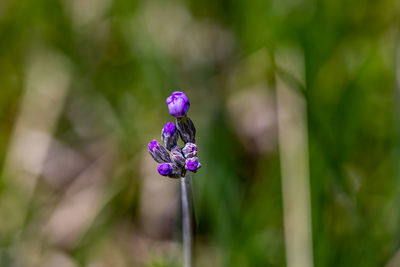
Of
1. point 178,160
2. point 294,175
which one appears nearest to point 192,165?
point 178,160

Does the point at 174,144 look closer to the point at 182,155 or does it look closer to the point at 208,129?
the point at 182,155

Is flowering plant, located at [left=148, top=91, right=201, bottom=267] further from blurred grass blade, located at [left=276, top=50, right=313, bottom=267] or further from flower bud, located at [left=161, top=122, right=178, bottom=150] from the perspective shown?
blurred grass blade, located at [left=276, top=50, right=313, bottom=267]

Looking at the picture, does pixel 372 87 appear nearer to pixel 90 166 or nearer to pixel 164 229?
pixel 164 229

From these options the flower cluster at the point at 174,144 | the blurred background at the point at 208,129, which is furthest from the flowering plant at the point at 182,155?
the blurred background at the point at 208,129

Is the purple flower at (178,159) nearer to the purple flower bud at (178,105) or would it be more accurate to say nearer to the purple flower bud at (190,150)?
the purple flower bud at (190,150)

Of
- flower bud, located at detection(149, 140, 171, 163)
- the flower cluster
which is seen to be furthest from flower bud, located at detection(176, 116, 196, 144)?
flower bud, located at detection(149, 140, 171, 163)

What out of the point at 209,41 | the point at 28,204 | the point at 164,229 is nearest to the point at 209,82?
the point at 209,41
